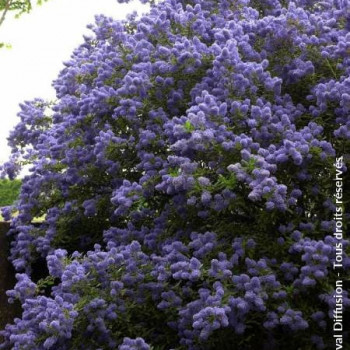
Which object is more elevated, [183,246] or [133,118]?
[133,118]

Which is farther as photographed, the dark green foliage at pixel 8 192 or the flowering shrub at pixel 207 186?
the dark green foliage at pixel 8 192

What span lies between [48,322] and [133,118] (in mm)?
1321

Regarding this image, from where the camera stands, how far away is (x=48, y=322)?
3.55 m

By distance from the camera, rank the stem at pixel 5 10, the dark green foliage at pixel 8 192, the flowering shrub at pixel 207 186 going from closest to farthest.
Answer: the flowering shrub at pixel 207 186, the dark green foliage at pixel 8 192, the stem at pixel 5 10

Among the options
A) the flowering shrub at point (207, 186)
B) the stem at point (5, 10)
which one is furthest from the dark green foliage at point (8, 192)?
the flowering shrub at point (207, 186)

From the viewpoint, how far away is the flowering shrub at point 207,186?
133 inches

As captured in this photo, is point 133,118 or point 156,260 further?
point 133,118

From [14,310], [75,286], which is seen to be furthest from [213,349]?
[14,310]

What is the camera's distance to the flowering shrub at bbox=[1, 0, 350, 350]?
3.39 m

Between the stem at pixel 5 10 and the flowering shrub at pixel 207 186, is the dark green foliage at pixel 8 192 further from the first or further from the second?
the flowering shrub at pixel 207 186

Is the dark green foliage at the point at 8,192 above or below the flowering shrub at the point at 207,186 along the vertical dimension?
above

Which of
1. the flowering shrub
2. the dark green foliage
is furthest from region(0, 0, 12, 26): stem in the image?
the flowering shrub

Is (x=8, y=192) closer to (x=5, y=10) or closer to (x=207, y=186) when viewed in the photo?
(x=5, y=10)

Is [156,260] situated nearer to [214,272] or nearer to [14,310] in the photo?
[214,272]
